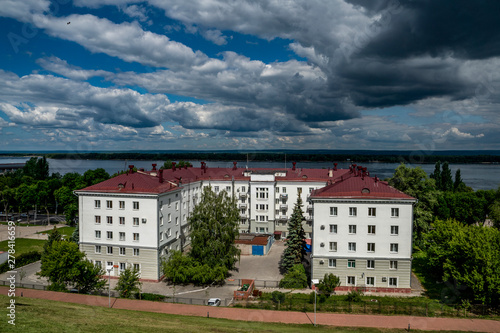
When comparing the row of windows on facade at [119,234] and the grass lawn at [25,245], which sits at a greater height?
the row of windows on facade at [119,234]

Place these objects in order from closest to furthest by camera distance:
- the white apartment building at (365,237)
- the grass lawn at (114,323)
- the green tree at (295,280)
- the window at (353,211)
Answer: the grass lawn at (114,323) → the white apartment building at (365,237) → the window at (353,211) → the green tree at (295,280)

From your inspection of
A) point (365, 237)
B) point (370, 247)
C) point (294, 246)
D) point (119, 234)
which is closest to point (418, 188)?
point (370, 247)

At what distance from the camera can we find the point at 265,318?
2595 centimetres

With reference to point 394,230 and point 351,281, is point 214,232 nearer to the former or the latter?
point 351,281

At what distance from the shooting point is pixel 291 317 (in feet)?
86.0

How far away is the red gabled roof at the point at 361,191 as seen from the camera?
3312cm

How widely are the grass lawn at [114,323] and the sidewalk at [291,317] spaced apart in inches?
52.1

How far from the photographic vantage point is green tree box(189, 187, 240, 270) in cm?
3569

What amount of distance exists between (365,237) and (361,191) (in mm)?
4496

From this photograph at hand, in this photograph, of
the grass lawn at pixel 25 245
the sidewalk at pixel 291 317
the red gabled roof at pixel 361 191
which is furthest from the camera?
the grass lawn at pixel 25 245

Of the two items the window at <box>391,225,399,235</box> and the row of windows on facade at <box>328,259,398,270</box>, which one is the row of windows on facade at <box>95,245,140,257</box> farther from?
the window at <box>391,225,399,235</box>

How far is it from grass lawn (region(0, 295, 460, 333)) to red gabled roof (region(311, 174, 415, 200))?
42.3ft

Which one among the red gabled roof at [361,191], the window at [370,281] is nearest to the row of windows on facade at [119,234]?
the red gabled roof at [361,191]

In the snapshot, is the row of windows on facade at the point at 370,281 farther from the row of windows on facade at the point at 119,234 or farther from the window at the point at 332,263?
the row of windows on facade at the point at 119,234
